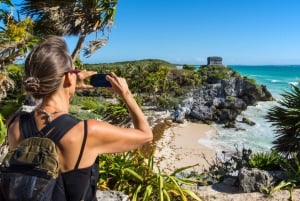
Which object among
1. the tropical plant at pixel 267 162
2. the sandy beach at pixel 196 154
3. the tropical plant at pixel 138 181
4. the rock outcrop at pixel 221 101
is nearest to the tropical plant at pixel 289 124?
the tropical plant at pixel 267 162

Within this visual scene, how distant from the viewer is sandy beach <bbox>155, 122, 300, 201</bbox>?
18.6 ft

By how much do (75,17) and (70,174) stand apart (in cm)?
981

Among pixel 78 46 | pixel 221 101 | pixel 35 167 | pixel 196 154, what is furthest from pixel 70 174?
pixel 221 101

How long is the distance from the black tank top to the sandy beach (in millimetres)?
3951

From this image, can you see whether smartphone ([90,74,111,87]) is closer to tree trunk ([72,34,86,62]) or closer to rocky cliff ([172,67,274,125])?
tree trunk ([72,34,86,62])

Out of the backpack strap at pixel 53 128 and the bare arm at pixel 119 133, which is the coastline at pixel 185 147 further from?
the backpack strap at pixel 53 128

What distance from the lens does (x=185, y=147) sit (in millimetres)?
15008

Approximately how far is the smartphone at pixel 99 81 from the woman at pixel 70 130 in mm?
120

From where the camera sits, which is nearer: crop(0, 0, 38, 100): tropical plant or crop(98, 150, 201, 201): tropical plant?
crop(98, 150, 201, 201): tropical plant

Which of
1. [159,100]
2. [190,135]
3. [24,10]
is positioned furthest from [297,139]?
[159,100]

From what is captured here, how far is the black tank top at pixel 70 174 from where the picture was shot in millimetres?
1460

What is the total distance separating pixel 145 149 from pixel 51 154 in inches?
458

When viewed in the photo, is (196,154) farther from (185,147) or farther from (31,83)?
(31,83)

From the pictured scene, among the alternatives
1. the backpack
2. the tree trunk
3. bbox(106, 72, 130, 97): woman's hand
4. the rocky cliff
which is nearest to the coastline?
the rocky cliff
